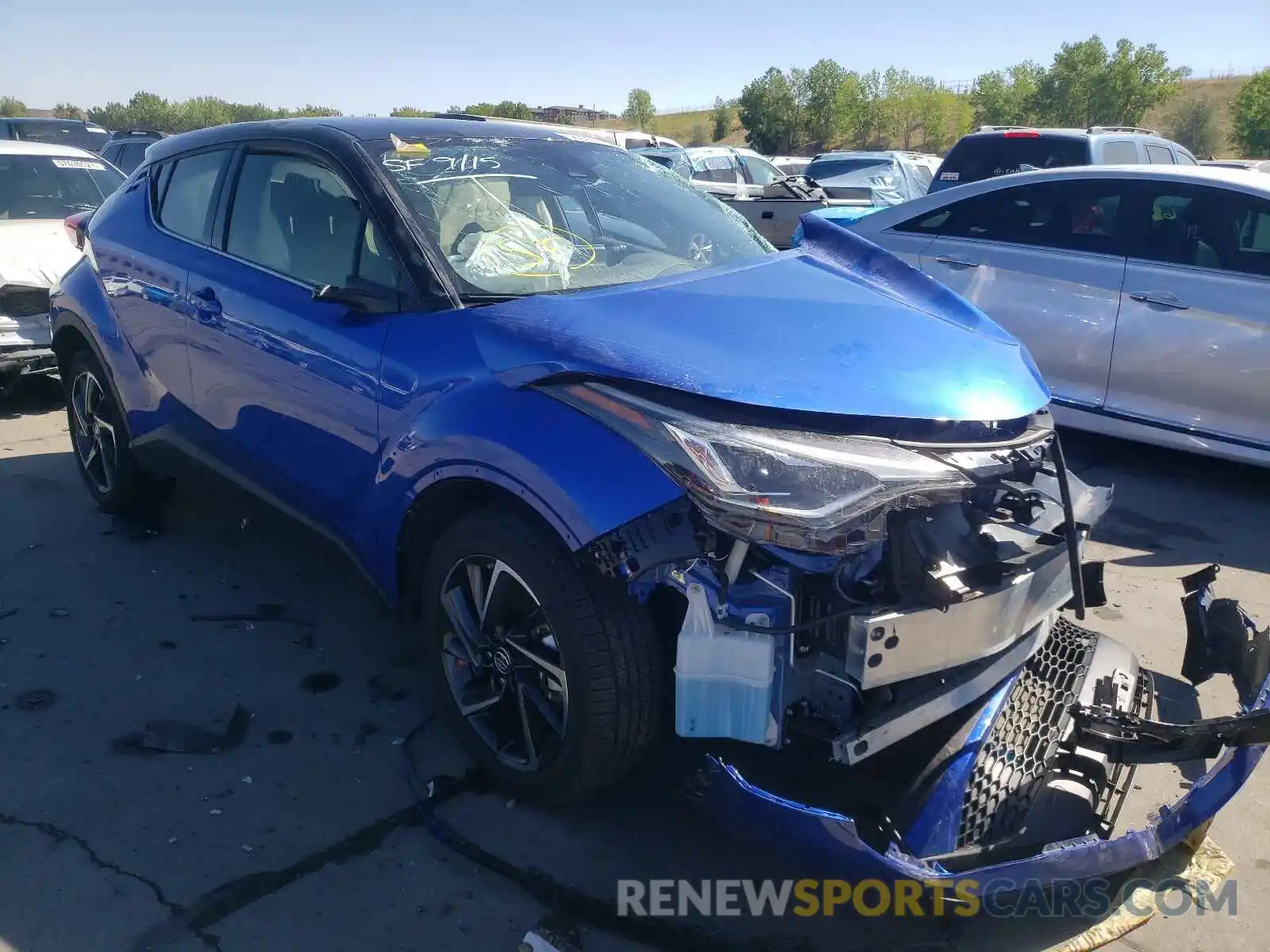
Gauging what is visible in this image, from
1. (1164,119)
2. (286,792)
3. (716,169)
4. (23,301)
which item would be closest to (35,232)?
(23,301)

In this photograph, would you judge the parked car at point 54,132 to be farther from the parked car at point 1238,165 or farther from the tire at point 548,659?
the tire at point 548,659

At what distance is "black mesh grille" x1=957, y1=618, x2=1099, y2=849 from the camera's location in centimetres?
233

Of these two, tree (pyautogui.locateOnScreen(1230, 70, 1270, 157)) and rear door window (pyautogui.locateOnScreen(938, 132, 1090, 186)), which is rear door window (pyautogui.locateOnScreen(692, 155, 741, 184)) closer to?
rear door window (pyautogui.locateOnScreen(938, 132, 1090, 186))

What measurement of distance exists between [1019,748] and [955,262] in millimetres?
4368

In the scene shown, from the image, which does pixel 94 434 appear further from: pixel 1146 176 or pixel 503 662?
pixel 1146 176

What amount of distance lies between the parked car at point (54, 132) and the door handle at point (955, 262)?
13153 millimetres

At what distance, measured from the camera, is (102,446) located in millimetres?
4855

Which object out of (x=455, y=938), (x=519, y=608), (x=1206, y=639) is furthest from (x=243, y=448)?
(x=1206, y=639)

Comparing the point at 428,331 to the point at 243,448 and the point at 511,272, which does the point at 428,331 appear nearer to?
the point at 511,272

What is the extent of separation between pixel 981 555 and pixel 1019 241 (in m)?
4.29

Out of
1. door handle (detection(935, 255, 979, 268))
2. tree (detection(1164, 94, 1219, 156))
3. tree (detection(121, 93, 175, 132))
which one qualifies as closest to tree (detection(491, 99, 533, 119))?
tree (detection(121, 93, 175, 132))

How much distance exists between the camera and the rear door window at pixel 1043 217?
223 inches

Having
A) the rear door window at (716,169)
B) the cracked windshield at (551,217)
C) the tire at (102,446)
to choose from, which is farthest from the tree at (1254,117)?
the tire at (102,446)

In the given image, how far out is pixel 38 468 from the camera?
577 centimetres
